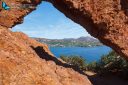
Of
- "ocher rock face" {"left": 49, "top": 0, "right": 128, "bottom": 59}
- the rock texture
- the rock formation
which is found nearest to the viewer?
the rock texture

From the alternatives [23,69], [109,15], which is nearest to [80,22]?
[109,15]

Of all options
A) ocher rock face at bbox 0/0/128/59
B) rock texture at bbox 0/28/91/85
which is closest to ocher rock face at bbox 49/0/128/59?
ocher rock face at bbox 0/0/128/59

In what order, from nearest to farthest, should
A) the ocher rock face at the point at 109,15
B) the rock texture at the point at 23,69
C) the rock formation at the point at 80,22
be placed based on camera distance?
the rock texture at the point at 23,69
the rock formation at the point at 80,22
the ocher rock face at the point at 109,15

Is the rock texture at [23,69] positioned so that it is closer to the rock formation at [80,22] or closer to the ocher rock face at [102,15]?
the rock formation at [80,22]

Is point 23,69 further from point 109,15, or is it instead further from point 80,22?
point 109,15

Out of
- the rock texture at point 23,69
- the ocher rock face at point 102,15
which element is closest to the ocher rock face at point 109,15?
the ocher rock face at point 102,15

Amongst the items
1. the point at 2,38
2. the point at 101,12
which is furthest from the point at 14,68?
the point at 101,12

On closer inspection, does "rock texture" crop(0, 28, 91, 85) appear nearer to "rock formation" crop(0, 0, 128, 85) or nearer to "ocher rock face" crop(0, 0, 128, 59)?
"rock formation" crop(0, 0, 128, 85)

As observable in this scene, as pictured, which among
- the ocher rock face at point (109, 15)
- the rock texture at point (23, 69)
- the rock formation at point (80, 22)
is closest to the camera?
the rock texture at point (23, 69)

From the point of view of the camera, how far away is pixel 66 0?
27.2m

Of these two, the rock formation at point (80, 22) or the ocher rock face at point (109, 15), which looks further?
the ocher rock face at point (109, 15)

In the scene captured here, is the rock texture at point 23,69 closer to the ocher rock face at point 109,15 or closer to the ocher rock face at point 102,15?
the ocher rock face at point 102,15

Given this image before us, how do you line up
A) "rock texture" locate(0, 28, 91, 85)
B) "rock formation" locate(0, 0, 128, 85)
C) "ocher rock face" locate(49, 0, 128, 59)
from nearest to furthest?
"rock texture" locate(0, 28, 91, 85) < "rock formation" locate(0, 0, 128, 85) < "ocher rock face" locate(49, 0, 128, 59)

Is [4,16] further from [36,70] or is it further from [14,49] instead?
[36,70]
